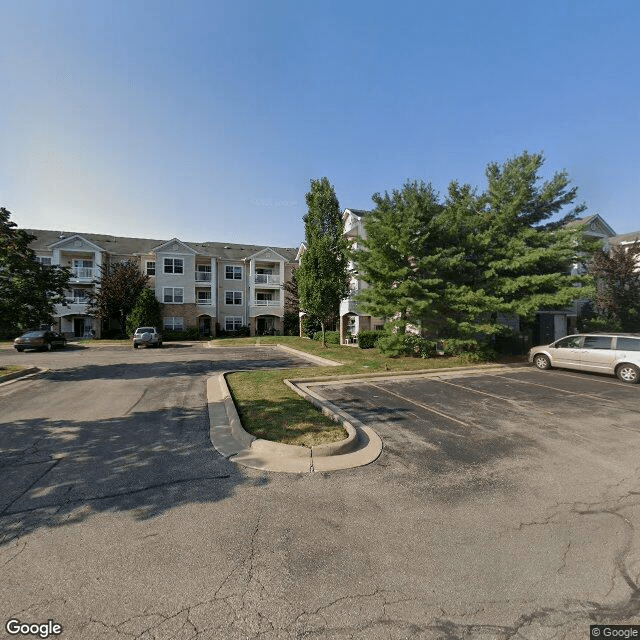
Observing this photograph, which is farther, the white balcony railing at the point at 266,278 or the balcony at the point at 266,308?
the white balcony railing at the point at 266,278

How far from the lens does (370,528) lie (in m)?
3.34

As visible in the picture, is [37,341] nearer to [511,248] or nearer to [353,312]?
[353,312]

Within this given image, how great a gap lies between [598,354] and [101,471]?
50.0 ft

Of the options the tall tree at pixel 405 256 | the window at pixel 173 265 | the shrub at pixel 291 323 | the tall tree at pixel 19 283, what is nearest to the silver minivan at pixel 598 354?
the tall tree at pixel 405 256

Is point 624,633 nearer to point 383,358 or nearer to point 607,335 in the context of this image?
point 607,335

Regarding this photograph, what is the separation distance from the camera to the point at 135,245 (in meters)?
38.9

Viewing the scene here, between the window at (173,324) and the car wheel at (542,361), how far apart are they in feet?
110

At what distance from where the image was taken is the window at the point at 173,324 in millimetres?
35125

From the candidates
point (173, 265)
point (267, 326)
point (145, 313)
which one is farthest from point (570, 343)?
point (173, 265)

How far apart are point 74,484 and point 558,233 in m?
18.8

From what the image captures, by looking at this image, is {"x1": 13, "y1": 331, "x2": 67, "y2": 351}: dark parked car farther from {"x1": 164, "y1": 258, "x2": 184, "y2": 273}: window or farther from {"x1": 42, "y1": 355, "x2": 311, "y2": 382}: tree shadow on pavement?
{"x1": 164, "y1": 258, "x2": 184, "y2": 273}: window

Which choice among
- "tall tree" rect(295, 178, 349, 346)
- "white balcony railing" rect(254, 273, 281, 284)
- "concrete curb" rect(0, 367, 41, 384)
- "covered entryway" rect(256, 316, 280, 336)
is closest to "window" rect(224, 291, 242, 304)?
"white balcony railing" rect(254, 273, 281, 284)

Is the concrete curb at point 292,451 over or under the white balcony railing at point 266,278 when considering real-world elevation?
under

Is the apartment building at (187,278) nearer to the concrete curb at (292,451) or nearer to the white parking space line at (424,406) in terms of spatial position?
the white parking space line at (424,406)
